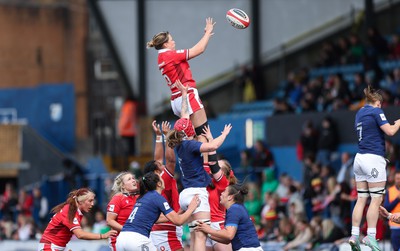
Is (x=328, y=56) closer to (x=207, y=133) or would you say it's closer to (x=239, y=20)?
(x=239, y=20)

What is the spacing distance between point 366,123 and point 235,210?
2.24 m

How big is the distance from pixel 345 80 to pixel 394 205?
992cm

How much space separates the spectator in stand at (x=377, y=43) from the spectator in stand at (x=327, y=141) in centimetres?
343

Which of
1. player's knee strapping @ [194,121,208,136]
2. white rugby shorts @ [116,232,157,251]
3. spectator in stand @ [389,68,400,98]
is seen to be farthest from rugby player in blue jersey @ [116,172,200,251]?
spectator in stand @ [389,68,400,98]

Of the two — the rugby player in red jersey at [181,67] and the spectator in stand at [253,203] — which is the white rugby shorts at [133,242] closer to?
the rugby player in red jersey at [181,67]

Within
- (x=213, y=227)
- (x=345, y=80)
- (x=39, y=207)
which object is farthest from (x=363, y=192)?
(x=39, y=207)

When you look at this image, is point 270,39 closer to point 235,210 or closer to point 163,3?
point 163,3

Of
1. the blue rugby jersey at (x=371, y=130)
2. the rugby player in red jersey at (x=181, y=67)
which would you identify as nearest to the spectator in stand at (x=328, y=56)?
the rugby player in red jersey at (x=181, y=67)

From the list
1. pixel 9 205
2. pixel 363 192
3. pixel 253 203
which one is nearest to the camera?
pixel 363 192

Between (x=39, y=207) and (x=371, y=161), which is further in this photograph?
(x=39, y=207)

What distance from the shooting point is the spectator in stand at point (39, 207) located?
30281mm

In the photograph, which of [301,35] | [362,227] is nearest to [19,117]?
[301,35]

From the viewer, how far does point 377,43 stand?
28625 millimetres

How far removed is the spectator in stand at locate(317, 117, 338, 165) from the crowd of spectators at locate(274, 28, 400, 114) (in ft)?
2.01
